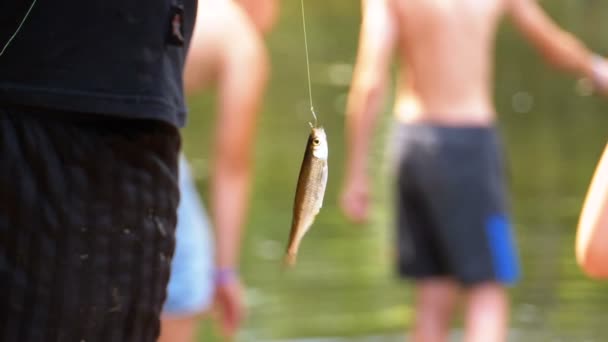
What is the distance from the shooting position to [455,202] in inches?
210

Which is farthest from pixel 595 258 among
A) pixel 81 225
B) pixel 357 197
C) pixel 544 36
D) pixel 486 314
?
pixel 544 36

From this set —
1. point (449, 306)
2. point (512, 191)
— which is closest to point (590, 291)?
point (449, 306)

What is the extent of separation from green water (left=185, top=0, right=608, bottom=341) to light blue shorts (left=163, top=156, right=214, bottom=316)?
1967 millimetres

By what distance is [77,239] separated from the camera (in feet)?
6.95

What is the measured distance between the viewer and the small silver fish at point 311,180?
2020 millimetres

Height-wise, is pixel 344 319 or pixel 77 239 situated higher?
pixel 77 239

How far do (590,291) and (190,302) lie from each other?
315 centimetres

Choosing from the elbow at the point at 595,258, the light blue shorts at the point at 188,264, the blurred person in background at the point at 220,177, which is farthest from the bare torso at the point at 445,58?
the elbow at the point at 595,258

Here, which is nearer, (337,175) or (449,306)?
(449,306)

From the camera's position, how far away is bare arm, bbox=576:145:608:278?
2.16 m

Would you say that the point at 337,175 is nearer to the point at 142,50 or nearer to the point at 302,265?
the point at 302,265

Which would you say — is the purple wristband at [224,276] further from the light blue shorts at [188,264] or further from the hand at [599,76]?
the hand at [599,76]

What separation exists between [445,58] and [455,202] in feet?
1.76

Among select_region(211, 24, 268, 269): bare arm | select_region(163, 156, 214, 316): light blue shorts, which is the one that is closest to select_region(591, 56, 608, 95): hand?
select_region(211, 24, 268, 269): bare arm
